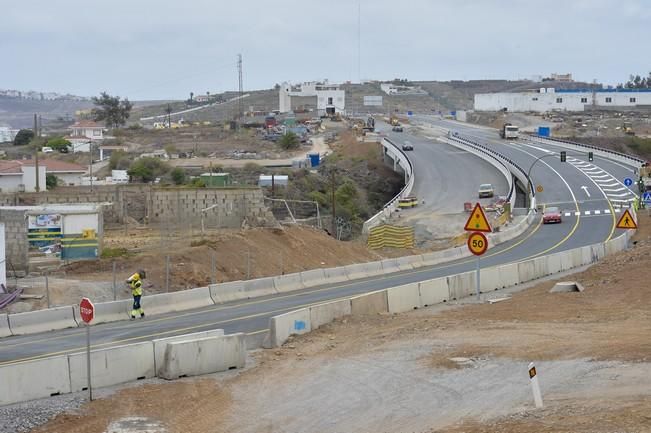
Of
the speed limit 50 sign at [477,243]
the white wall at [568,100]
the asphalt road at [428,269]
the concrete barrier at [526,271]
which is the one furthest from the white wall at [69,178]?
the white wall at [568,100]

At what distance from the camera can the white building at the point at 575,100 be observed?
19025 cm

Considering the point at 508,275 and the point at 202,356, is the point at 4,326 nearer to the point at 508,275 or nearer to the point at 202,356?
the point at 202,356

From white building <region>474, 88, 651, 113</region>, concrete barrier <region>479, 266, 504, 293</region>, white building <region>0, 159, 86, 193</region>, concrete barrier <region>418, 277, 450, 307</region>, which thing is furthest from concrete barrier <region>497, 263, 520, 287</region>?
white building <region>474, 88, 651, 113</region>

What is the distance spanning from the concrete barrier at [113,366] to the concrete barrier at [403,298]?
10173mm

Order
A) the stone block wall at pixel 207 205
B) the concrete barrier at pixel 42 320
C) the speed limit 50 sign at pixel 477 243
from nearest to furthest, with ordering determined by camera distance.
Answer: the concrete barrier at pixel 42 320
the speed limit 50 sign at pixel 477 243
the stone block wall at pixel 207 205

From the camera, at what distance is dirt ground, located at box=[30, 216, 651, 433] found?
51.7 feet

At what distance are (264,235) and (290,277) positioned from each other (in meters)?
8.71

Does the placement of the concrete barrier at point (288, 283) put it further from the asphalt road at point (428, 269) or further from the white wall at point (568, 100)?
the white wall at point (568, 100)

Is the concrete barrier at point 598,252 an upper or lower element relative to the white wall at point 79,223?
lower

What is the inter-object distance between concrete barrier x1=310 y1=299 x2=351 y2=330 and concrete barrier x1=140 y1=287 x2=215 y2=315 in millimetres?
5638

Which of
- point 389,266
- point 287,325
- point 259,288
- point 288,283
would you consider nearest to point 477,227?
point 287,325

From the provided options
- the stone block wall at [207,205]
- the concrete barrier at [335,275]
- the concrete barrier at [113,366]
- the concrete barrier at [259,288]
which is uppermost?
the stone block wall at [207,205]

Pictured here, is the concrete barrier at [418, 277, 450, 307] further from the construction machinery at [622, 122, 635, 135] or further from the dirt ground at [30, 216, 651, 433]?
the construction machinery at [622, 122, 635, 135]

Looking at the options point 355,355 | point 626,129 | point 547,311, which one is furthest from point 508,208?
point 626,129
